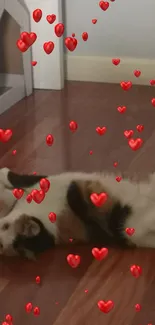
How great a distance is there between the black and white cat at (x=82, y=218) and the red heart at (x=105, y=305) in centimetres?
20

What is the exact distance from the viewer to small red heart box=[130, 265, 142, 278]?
108 cm

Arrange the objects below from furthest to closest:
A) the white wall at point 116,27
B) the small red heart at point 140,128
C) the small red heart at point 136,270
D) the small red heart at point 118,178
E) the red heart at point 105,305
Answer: the white wall at point 116,27
the small red heart at point 140,128
the small red heart at point 118,178
the small red heart at point 136,270
the red heart at point 105,305

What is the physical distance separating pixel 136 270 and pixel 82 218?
0.64ft

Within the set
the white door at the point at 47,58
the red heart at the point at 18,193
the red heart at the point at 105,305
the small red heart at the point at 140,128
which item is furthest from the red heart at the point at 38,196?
the white door at the point at 47,58

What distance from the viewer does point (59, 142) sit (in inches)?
68.4

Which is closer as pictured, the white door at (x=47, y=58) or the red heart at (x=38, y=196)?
the red heart at (x=38, y=196)

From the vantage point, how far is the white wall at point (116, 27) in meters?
2.08

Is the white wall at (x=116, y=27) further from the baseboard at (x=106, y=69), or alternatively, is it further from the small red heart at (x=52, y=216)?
the small red heart at (x=52, y=216)

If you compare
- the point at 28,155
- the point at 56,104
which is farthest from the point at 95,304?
the point at 56,104

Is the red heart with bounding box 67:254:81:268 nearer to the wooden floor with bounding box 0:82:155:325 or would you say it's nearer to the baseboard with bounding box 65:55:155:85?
the wooden floor with bounding box 0:82:155:325

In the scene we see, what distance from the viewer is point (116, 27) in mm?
2123

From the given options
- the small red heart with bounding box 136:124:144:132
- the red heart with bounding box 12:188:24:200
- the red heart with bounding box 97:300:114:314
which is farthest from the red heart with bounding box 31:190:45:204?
the small red heart with bounding box 136:124:144:132

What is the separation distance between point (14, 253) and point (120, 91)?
110 cm

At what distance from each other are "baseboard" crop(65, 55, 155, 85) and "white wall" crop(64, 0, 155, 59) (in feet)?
0.08
